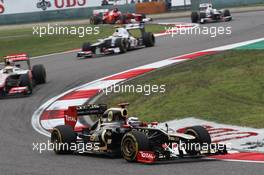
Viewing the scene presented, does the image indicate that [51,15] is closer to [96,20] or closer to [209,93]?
[96,20]

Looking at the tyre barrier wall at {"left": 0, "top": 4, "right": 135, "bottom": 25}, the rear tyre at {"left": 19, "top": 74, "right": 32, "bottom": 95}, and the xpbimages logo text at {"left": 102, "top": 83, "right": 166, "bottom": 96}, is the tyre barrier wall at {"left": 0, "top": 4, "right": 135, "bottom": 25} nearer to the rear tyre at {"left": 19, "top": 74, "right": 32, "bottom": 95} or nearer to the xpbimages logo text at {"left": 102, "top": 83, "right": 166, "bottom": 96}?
the rear tyre at {"left": 19, "top": 74, "right": 32, "bottom": 95}

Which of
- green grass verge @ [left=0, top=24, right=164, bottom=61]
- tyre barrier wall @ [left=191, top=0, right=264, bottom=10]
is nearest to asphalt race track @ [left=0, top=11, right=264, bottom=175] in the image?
green grass verge @ [left=0, top=24, right=164, bottom=61]

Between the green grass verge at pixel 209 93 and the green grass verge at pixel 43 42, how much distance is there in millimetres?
14163

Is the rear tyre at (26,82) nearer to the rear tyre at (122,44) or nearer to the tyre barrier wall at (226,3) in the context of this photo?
the rear tyre at (122,44)

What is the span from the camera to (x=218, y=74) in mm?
20422

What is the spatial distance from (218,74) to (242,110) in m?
4.77

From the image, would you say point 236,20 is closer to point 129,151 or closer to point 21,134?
point 21,134

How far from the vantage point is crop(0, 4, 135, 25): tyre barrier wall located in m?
59.6

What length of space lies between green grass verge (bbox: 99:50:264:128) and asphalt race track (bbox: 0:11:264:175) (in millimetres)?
2562

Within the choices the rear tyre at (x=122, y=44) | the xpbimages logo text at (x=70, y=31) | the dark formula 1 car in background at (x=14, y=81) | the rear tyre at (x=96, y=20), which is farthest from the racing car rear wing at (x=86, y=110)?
the rear tyre at (x=96, y=20)

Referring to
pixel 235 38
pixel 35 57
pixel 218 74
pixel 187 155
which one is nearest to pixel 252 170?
pixel 187 155

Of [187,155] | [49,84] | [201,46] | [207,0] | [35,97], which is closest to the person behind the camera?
[187,155]

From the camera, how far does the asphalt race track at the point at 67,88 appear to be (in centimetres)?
1138

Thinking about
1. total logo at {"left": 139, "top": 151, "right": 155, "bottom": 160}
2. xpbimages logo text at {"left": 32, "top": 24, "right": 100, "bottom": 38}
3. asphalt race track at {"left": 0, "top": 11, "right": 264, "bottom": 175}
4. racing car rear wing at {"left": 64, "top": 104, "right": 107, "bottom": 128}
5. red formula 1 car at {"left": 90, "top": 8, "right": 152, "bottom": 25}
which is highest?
racing car rear wing at {"left": 64, "top": 104, "right": 107, "bottom": 128}
